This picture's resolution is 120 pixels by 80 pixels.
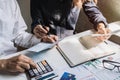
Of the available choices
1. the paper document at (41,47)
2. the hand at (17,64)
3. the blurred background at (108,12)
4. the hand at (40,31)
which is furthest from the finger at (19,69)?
the blurred background at (108,12)

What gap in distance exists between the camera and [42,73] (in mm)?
764

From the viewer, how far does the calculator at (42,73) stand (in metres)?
0.74

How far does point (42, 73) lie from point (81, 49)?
24cm

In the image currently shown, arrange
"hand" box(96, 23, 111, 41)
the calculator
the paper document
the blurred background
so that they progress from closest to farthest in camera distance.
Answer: the calculator → the paper document → "hand" box(96, 23, 111, 41) → the blurred background

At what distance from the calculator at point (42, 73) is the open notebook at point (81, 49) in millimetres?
94

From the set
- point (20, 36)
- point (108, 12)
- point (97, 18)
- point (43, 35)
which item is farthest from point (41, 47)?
point (108, 12)

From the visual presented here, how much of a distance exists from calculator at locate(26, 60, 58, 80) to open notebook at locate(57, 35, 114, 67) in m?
0.09

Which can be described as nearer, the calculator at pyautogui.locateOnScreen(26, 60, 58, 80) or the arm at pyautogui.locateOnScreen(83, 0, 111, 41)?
the calculator at pyautogui.locateOnScreen(26, 60, 58, 80)

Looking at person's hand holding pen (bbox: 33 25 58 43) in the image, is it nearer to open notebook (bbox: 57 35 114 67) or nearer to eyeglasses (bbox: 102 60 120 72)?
open notebook (bbox: 57 35 114 67)

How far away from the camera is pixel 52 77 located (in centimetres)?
75

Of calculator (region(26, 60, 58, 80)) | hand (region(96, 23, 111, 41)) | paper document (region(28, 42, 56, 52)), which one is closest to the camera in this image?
calculator (region(26, 60, 58, 80))

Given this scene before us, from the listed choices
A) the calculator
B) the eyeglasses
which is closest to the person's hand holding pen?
the calculator

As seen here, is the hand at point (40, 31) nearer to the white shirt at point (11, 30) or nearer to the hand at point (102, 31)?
the white shirt at point (11, 30)

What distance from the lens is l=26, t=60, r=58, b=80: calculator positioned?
29.3 inches
